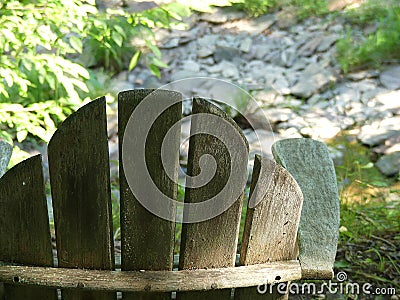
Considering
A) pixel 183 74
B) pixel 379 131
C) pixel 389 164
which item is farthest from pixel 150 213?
pixel 183 74

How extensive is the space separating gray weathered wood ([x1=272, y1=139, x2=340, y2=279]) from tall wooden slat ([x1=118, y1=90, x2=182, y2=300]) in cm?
31

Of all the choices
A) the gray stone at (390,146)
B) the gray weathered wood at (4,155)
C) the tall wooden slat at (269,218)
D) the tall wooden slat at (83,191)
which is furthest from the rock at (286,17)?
the tall wooden slat at (83,191)

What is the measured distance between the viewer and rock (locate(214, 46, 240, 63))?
6059mm

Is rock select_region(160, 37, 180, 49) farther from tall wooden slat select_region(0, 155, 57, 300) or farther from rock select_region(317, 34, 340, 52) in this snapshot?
tall wooden slat select_region(0, 155, 57, 300)

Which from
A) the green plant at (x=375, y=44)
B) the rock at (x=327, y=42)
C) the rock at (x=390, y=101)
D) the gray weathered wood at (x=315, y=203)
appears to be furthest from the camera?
the rock at (x=327, y=42)

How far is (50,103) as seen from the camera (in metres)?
2.43

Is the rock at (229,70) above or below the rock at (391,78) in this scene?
below

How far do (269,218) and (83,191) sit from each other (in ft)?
1.24

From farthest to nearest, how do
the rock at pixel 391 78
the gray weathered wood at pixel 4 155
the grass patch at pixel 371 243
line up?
the rock at pixel 391 78 < the grass patch at pixel 371 243 < the gray weathered wood at pixel 4 155

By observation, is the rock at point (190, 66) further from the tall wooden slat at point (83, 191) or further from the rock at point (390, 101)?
the tall wooden slat at point (83, 191)

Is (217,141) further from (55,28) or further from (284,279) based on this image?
(55,28)

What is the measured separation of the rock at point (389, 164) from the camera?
375cm

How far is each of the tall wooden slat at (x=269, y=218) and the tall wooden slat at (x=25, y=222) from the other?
1.34ft

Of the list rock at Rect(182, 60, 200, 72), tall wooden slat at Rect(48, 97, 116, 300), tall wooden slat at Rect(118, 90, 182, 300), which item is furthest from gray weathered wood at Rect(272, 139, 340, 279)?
rock at Rect(182, 60, 200, 72)
